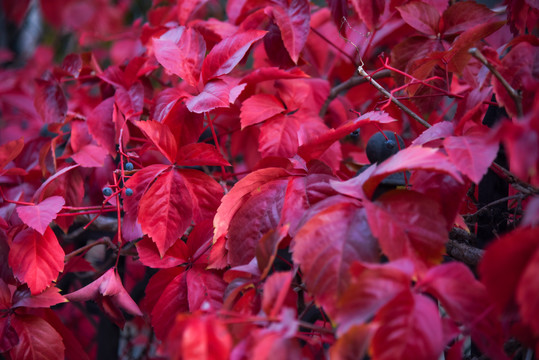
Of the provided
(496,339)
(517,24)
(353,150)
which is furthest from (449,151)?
(353,150)

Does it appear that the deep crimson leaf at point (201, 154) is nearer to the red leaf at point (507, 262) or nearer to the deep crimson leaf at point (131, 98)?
the deep crimson leaf at point (131, 98)

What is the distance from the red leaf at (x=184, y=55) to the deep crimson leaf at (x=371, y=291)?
461 mm

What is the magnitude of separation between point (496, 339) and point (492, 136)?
190mm

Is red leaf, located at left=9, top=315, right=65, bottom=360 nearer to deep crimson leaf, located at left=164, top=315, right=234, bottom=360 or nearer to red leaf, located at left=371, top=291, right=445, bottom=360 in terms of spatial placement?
deep crimson leaf, located at left=164, top=315, right=234, bottom=360

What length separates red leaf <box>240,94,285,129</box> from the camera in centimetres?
71

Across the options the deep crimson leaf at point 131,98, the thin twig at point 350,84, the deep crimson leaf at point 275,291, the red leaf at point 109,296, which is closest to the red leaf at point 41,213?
the red leaf at point 109,296

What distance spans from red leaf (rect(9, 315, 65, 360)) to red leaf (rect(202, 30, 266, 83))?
450 millimetres

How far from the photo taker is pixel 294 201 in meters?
0.54

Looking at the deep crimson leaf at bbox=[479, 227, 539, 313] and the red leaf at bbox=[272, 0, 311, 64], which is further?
the red leaf at bbox=[272, 0, 311, 64]

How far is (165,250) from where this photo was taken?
597 millimetres

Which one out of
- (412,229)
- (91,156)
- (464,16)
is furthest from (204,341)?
(464,16)

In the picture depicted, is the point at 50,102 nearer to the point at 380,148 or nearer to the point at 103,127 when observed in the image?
the point at 103,127

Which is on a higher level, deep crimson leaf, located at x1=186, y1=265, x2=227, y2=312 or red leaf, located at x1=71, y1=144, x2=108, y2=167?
red leaf, located at x1=71, y1=144, x2=108, y2=167

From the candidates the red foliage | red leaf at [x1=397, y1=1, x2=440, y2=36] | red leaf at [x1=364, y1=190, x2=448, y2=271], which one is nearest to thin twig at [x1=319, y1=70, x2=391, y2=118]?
the red foliage
